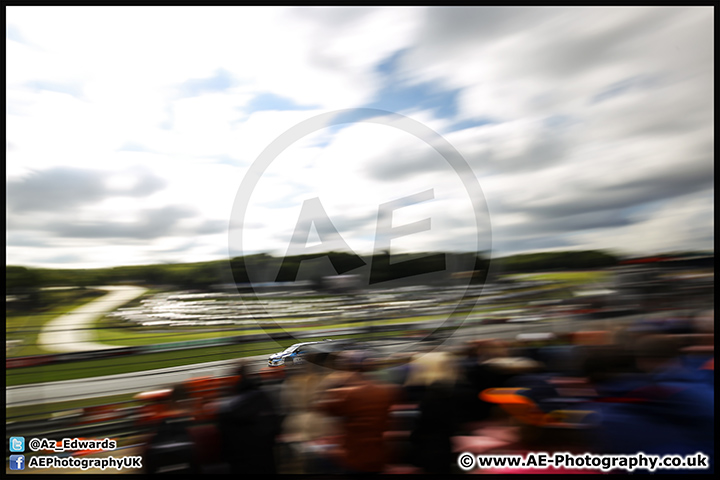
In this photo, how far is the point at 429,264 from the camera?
7.01 ft

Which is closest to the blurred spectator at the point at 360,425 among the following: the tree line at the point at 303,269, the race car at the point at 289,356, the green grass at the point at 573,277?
the race car at the point at 289,356

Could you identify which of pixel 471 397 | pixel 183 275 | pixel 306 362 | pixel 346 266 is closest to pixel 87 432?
pixel 183 275

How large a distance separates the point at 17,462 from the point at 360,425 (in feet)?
7.30

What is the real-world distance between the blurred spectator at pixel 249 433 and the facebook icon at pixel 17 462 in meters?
1.40

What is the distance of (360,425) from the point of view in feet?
6.20

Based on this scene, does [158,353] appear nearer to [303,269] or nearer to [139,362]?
[139,362]

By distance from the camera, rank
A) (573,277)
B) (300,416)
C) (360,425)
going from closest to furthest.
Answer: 1. (360,425)
2. (300,416)
3. (573,277)

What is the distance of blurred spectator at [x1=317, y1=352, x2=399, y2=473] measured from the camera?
1890 mm

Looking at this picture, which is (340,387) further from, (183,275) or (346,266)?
(183,275)

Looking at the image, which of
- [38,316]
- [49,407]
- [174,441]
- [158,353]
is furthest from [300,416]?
[38,316]

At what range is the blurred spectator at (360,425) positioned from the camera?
189 cm

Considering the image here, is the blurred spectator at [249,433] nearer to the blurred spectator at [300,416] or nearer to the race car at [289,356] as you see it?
the blurred spectator at [300,416]

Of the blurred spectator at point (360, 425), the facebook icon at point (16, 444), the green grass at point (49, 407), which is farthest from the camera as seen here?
the facebook icon at point (16, 444)

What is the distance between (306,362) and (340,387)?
0.86 feet
